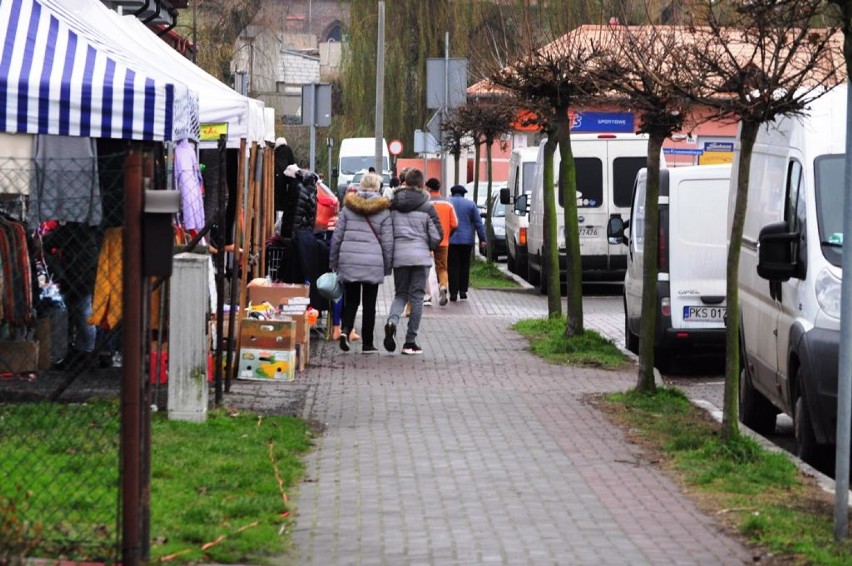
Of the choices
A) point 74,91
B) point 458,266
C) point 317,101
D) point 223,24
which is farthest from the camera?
point 223,24

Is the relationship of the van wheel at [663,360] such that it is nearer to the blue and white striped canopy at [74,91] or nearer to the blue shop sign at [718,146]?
the blue and white striped canopy at [74,91]

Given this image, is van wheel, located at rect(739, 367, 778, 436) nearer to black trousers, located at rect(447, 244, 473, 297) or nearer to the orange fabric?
the orange fabric

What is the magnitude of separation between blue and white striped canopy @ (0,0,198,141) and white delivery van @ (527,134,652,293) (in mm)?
15775

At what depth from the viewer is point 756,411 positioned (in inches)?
Result: 492

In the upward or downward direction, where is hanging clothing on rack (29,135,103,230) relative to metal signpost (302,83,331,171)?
downward

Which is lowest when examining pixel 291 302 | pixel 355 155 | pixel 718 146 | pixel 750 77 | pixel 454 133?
pixel 291 302

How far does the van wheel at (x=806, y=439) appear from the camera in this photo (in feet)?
33.0

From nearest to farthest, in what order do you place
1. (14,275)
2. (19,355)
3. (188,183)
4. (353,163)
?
(14,275) → (19,355) → (188,183) → (353,163)

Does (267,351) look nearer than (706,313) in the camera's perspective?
Yes

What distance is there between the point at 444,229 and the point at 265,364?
9543mm

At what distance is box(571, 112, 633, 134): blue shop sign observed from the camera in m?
29.0

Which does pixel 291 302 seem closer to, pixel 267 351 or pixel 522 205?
pixel 267 351

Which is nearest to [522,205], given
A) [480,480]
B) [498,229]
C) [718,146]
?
[718,146]

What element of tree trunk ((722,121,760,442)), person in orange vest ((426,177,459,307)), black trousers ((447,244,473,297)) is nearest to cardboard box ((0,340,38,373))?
tree trunk ((722,121,760,442))
